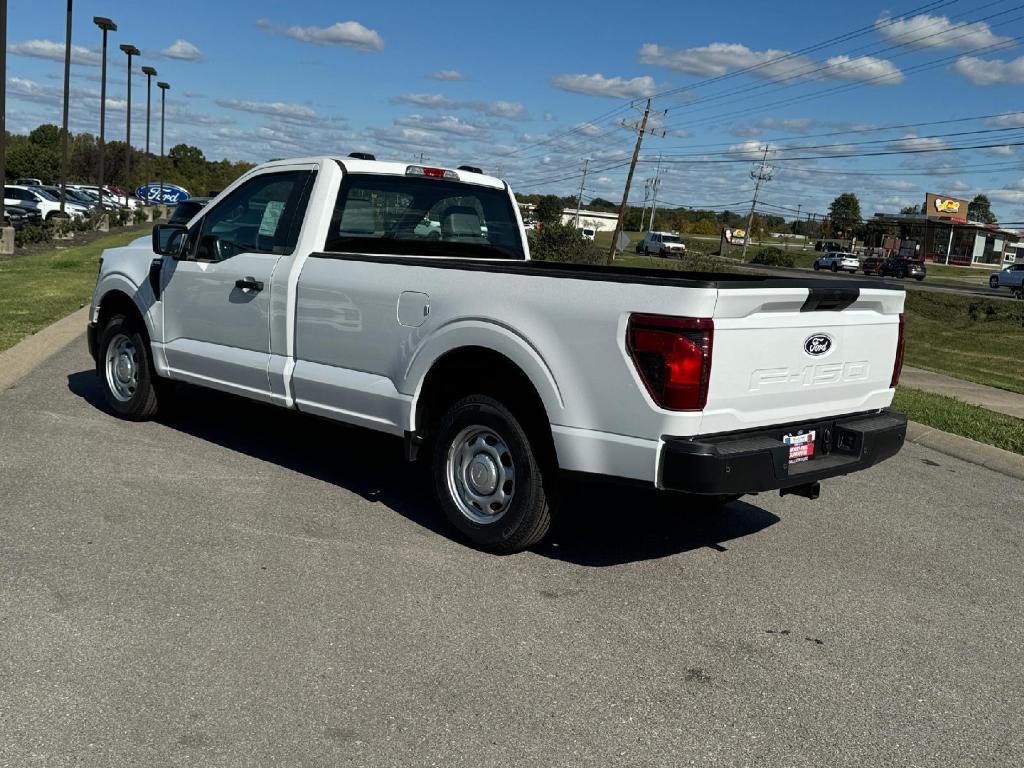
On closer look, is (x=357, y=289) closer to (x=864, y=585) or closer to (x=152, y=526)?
(x=152, y=526)

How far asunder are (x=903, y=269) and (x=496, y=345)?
224ft

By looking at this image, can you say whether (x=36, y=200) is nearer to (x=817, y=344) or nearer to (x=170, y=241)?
(x=170, y=241)

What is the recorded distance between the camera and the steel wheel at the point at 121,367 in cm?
786

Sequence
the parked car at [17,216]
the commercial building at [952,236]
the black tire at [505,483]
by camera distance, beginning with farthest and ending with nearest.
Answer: the commercial building at [952,236]
the parked car at [17,216]
the black tire at [505,483]

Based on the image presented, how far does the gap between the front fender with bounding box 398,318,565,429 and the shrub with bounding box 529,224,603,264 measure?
34.3 m

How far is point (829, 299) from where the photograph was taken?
16.5 feet

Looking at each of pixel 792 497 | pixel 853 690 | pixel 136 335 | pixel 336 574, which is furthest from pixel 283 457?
pixel 853 690

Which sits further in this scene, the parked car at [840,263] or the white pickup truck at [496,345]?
the parked car at [840,263]

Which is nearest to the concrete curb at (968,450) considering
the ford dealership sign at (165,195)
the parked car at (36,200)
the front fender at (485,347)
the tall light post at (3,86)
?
the front fender at (485,347)

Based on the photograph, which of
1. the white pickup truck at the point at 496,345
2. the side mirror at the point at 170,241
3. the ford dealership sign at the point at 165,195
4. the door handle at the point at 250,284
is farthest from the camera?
the ford dealership sign at the point at 165,195

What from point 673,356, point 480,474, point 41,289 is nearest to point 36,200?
point 41,289

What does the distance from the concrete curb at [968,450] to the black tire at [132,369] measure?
6351 millimetres

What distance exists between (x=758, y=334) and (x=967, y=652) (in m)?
1.61

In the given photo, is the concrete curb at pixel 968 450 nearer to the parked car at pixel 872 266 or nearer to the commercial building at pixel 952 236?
the parked car at pixel 872 266
